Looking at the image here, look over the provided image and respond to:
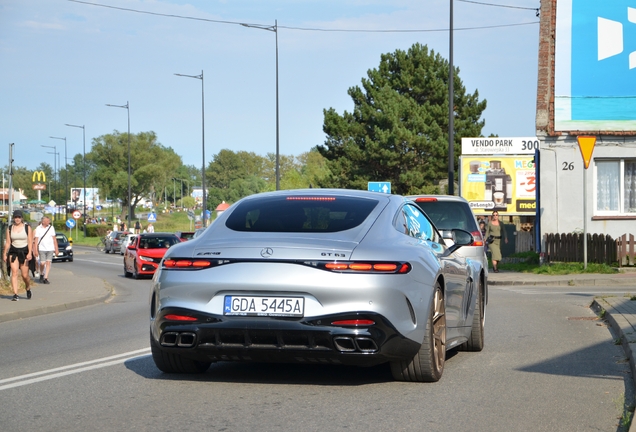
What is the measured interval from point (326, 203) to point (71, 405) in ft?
8.32

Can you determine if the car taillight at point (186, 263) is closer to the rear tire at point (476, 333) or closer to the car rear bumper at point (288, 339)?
the car rear bumper at point (288, 339)

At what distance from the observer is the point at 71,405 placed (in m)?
6.50

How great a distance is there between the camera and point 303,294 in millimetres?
6633

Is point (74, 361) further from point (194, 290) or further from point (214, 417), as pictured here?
point (214, 417)

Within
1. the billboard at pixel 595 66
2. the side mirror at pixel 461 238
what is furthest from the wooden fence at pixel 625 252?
the side mirror at pixel 461 238

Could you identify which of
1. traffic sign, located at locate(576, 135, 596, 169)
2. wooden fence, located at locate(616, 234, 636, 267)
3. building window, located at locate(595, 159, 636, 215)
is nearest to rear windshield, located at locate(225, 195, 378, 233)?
traffic sign, located at locate(576, 135, 596, 169)

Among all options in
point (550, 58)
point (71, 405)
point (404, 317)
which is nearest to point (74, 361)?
point (71, 405)

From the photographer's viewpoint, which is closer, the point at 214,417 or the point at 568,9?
the point at 214,417

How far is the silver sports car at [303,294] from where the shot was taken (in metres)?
6.64

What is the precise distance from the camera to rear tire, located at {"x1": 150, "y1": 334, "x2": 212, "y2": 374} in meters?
7.49

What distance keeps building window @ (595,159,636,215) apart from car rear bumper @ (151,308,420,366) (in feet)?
70.5

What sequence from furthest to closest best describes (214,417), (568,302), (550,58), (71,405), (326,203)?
(550,58) < (568,302) < (326,203) < (71,405) < (214,417)

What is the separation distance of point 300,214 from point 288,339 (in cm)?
119

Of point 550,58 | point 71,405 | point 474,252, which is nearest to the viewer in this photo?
point 71,405
